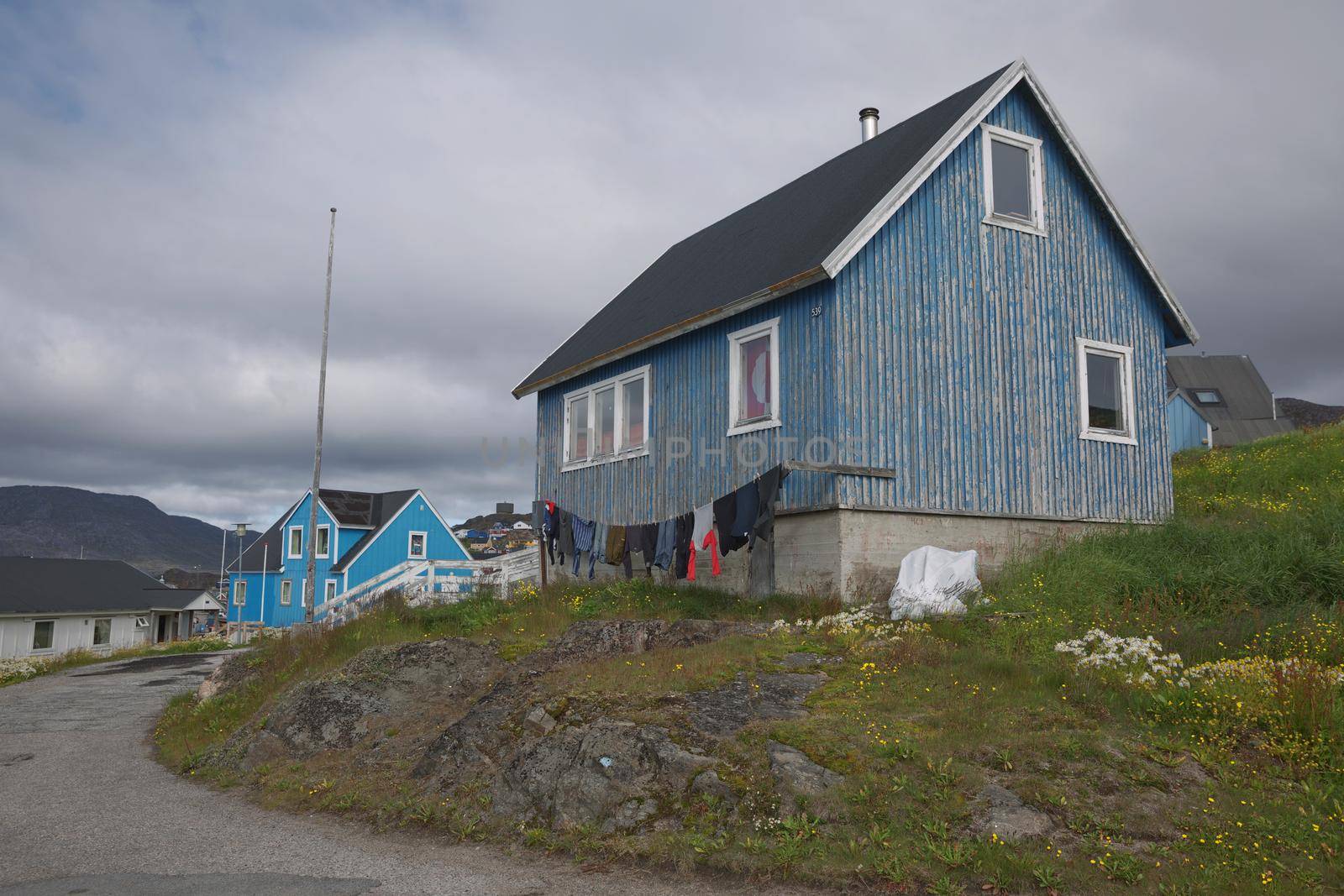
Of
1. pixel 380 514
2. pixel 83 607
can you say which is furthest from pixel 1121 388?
pixel 83 607

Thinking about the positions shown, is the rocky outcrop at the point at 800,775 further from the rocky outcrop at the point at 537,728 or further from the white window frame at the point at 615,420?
the white window frame at the point at 615,420

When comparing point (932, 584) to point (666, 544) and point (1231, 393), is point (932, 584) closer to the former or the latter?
point (666, 544)

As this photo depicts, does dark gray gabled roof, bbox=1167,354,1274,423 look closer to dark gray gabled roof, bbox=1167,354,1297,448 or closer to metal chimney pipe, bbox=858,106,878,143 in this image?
dark gray gabled roof, bbox=1167,354,1297,448

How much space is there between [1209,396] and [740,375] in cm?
5642

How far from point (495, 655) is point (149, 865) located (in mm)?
5673

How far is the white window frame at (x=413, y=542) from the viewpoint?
5056cm

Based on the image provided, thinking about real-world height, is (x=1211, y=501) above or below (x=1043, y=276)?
below

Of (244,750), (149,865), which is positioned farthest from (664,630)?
(149,865)

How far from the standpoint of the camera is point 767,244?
18031mm

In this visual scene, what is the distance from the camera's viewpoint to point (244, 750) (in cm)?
1183

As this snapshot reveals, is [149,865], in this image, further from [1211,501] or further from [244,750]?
[1211,501]

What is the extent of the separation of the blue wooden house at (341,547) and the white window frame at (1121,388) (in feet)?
120

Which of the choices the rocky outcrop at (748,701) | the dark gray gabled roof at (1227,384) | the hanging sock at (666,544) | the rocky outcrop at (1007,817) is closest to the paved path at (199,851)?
the rocky outcrop at (1007,817)

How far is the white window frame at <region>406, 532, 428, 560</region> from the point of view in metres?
50.6
